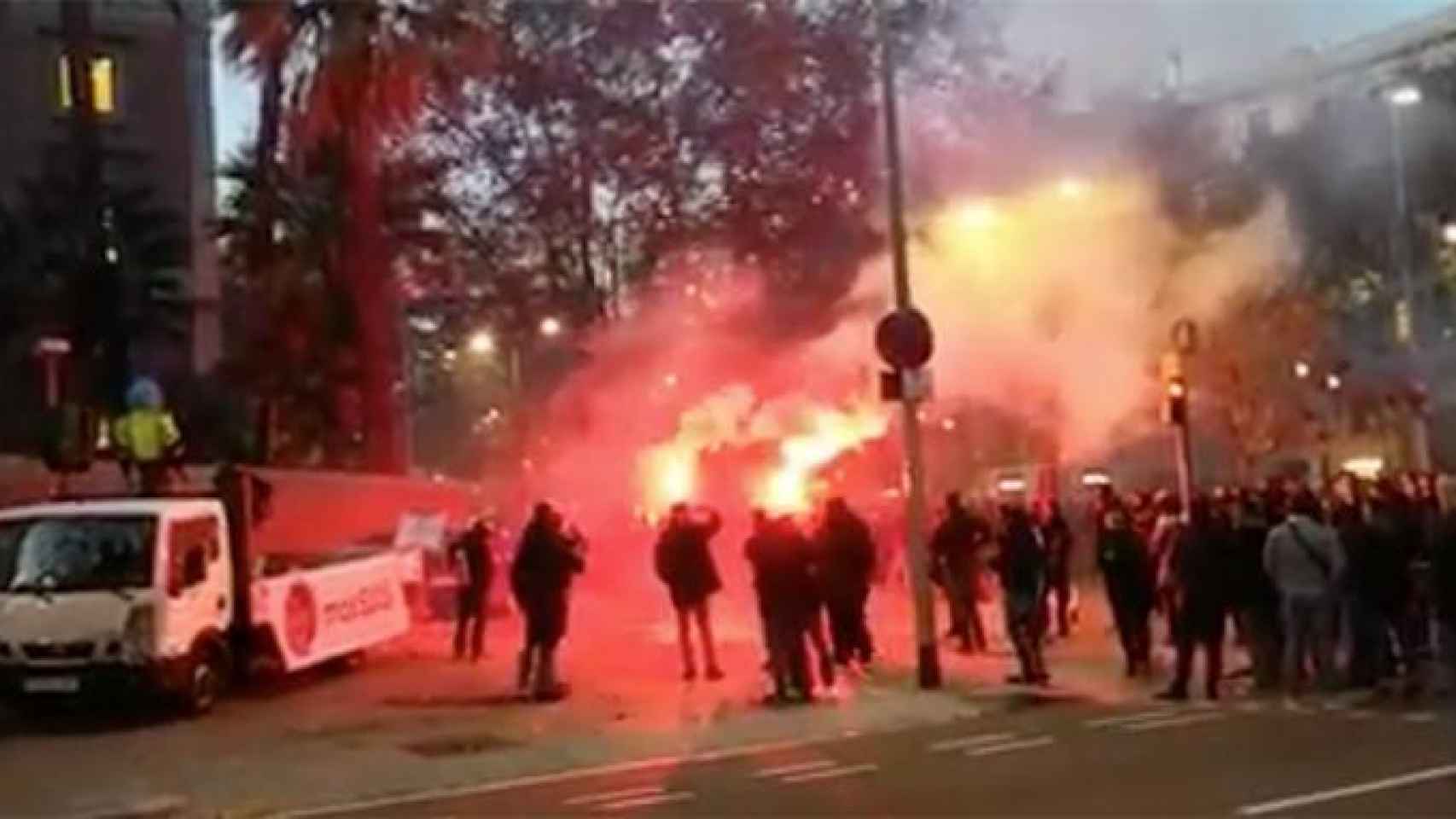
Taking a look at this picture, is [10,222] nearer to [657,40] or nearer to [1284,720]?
[657,40]

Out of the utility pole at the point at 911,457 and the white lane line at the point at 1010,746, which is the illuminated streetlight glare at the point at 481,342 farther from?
the white lane line at the point at 1010,746

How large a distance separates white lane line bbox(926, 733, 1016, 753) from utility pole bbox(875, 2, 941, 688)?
3.04 meters

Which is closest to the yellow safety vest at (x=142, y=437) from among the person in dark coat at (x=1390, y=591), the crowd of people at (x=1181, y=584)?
the crowd of people at (x=1181, y=584)

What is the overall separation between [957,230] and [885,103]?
14262 mm

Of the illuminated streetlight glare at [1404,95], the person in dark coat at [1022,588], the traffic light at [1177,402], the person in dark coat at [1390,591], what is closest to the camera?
the person in dark coat at [1390,591]

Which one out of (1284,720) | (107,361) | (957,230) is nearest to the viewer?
(1284,720)

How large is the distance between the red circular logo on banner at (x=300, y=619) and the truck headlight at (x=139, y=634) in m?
2.11

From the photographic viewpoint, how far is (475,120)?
3731cm

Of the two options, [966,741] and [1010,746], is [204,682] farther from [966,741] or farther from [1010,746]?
[1010,746]

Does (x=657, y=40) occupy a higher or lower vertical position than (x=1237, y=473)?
higher

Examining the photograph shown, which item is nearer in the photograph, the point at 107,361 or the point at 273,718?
the point at 273,718

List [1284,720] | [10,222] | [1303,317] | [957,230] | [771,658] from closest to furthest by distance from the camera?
1. [1284,720]
2. [771,658]
3. [957,230]
4. [10,222]
5. [1303,317]

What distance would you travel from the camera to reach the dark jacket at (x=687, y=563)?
19703mm

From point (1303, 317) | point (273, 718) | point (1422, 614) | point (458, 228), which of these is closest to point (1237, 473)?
point (1303, 317)
